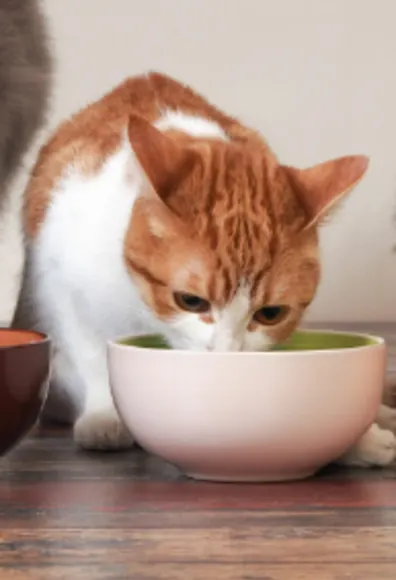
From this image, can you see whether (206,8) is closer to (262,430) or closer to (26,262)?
(26,262)

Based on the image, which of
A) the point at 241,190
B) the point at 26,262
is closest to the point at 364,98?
the point at 26,262

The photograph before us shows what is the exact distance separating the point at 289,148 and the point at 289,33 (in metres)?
0.21

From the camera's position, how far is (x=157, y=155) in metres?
0.86

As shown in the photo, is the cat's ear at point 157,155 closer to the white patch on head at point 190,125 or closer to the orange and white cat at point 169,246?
the orange and white cat at point 169,246

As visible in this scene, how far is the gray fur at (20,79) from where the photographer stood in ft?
5.16

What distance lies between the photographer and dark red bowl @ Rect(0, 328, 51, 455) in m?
0.77

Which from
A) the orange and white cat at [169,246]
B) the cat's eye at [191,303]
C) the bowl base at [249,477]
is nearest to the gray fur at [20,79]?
the orange and white cat at [169,246]

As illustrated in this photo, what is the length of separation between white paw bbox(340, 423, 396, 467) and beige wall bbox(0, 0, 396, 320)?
2.84ft

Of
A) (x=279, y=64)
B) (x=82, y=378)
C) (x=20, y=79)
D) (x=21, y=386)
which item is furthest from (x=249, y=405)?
(x=279, y=64)

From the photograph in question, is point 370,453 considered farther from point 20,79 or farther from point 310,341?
point 20,79

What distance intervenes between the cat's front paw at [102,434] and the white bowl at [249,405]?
13 cm

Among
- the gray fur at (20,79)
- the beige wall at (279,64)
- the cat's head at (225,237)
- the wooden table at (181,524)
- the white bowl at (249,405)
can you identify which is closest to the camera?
the wooden table at (181,524)

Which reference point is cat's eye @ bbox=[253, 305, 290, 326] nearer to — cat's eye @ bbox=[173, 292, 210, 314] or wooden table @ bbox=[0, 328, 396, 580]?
cat's eye @ bbox=[173, 292, 210, 314]

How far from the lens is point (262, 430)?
2.53 feet
